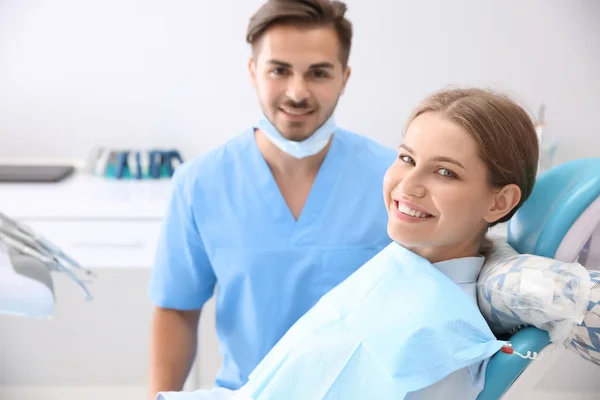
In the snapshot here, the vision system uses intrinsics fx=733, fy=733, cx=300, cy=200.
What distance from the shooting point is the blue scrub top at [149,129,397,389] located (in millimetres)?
1414

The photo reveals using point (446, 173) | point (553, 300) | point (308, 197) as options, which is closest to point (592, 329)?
point (553, 300)

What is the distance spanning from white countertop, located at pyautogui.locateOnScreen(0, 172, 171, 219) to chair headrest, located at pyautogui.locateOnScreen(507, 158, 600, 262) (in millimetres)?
1219

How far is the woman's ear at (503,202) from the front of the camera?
105cm

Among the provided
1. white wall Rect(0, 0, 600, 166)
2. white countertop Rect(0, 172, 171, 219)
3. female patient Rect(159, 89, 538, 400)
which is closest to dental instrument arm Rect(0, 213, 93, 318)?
female patient Rect(159, 89, 538, 400)

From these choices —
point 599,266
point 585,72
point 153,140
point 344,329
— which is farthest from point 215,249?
point 585,72

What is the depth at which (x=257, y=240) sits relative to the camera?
1.42 m

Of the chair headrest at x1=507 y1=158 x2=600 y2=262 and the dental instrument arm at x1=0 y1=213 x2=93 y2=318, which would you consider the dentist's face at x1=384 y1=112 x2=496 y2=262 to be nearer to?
the chair headrest at x1=507 y1=158 x2=600 y2=262

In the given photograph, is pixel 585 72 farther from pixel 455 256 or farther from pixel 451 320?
pixel 451 320

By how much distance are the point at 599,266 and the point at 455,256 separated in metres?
0.20

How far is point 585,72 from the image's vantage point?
2.45 metres

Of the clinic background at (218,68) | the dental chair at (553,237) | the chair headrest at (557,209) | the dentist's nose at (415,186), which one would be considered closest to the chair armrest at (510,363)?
the dental chair at (553,237)

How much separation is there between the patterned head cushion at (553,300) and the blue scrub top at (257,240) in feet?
1.54

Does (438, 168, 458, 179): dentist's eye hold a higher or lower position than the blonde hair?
lower

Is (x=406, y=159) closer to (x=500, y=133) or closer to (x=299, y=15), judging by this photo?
(x=500, y=133)
